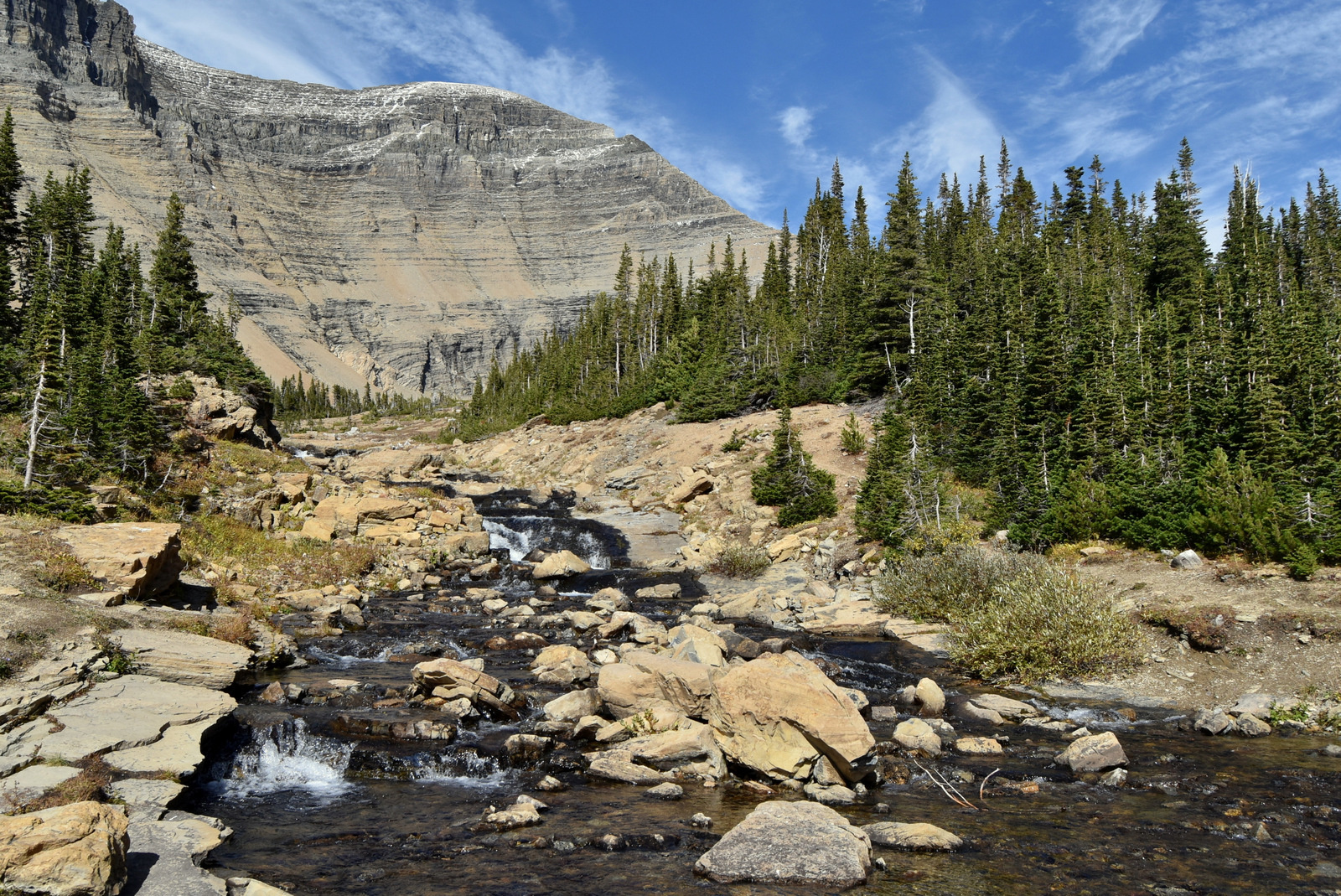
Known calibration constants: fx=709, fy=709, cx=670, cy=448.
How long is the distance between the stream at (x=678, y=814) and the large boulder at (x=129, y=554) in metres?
4.61

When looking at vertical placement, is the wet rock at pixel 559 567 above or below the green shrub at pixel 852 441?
below

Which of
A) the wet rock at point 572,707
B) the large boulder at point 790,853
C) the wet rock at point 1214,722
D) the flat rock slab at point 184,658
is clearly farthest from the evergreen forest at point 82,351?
the wet rock at point 1214,722

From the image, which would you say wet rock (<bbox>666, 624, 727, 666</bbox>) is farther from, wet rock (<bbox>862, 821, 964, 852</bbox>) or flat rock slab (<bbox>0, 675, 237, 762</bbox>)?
flat rock slab (<bbox>0, 675, 237, 762</bbox>)

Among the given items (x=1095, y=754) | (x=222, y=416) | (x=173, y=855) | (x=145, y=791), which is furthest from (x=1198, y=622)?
(x=222, y=416)

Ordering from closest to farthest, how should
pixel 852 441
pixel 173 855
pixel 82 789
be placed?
pixel 173 855, pixel 82 789, pixel 852 441

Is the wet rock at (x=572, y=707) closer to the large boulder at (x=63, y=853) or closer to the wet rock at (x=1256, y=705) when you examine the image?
the large boulder at (x=63, y=853)

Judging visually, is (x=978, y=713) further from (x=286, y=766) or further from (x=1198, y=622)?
(x=286, y=766)

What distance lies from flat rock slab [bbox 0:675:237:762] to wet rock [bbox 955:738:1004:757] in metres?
13.4

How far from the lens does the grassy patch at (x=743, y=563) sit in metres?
31.3

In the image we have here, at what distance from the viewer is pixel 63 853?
21.4 ft

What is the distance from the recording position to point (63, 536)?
17.3 meters

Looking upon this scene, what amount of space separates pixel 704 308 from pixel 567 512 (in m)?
50.7

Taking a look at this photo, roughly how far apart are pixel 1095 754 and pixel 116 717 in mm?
16129

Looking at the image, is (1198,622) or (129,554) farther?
(1198,622)
